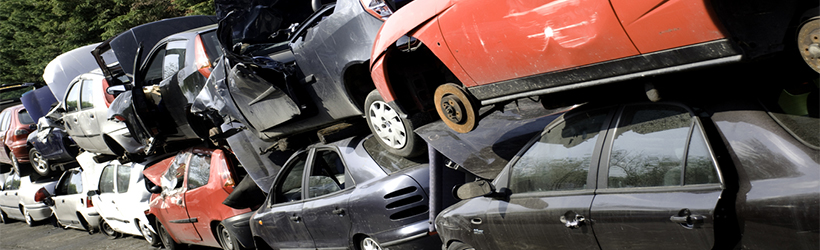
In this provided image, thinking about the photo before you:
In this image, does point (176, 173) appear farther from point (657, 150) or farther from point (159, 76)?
point (657, 150)

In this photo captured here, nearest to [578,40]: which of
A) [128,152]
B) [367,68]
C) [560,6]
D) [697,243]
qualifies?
[560,6]

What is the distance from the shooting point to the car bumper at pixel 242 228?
7789mm

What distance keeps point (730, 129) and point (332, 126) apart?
4536 millimetres

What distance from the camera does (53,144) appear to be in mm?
14688

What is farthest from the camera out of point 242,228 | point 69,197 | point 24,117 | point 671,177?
point 24,117

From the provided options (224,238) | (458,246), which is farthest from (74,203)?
(458,246)

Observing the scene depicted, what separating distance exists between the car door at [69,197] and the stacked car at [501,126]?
532 cm

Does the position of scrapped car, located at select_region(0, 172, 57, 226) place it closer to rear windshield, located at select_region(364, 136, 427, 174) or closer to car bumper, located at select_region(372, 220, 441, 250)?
rear windshield, located at select_region(364, 136, 427, 174)

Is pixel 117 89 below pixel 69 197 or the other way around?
the other way around

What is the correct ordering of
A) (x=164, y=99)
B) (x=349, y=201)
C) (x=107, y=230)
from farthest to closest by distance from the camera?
(x=107, y=230) → (x=164, y=99) → (x=349, y=201)

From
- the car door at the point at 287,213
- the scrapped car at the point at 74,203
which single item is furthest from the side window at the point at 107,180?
the car door at the point at 287,213

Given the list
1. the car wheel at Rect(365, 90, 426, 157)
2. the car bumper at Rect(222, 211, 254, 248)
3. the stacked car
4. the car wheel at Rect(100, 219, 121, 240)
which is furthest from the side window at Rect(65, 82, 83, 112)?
the car wheel at Rect(365, 90, 426, 157)

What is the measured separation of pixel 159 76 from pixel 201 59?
270cm

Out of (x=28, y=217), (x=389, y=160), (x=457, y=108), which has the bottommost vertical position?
(x=28, y=217)
